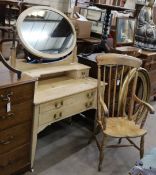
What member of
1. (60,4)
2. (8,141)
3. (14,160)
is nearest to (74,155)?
(14,160)

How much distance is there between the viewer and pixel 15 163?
6.52 ft

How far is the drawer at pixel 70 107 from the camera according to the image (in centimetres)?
214

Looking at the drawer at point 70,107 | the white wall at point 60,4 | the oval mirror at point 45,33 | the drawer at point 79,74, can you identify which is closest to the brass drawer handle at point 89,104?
the drawer at point 70,107

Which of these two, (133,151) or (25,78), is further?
(133,151)

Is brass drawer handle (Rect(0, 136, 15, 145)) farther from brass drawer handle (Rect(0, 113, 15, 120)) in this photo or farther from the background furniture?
the background furniture

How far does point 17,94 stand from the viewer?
1.81m

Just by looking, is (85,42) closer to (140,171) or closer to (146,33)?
(146,33)

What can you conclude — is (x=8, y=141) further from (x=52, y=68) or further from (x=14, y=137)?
(x=52, y=68)

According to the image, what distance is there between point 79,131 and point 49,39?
105cm

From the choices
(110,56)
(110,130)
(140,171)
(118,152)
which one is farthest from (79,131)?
(140,171)

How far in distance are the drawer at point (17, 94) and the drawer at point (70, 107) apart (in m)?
0.25

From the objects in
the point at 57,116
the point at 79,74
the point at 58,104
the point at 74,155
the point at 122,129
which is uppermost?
the point at 79,74

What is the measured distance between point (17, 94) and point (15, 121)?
20 cm

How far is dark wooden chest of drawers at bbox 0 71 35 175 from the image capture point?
1.76 metres
